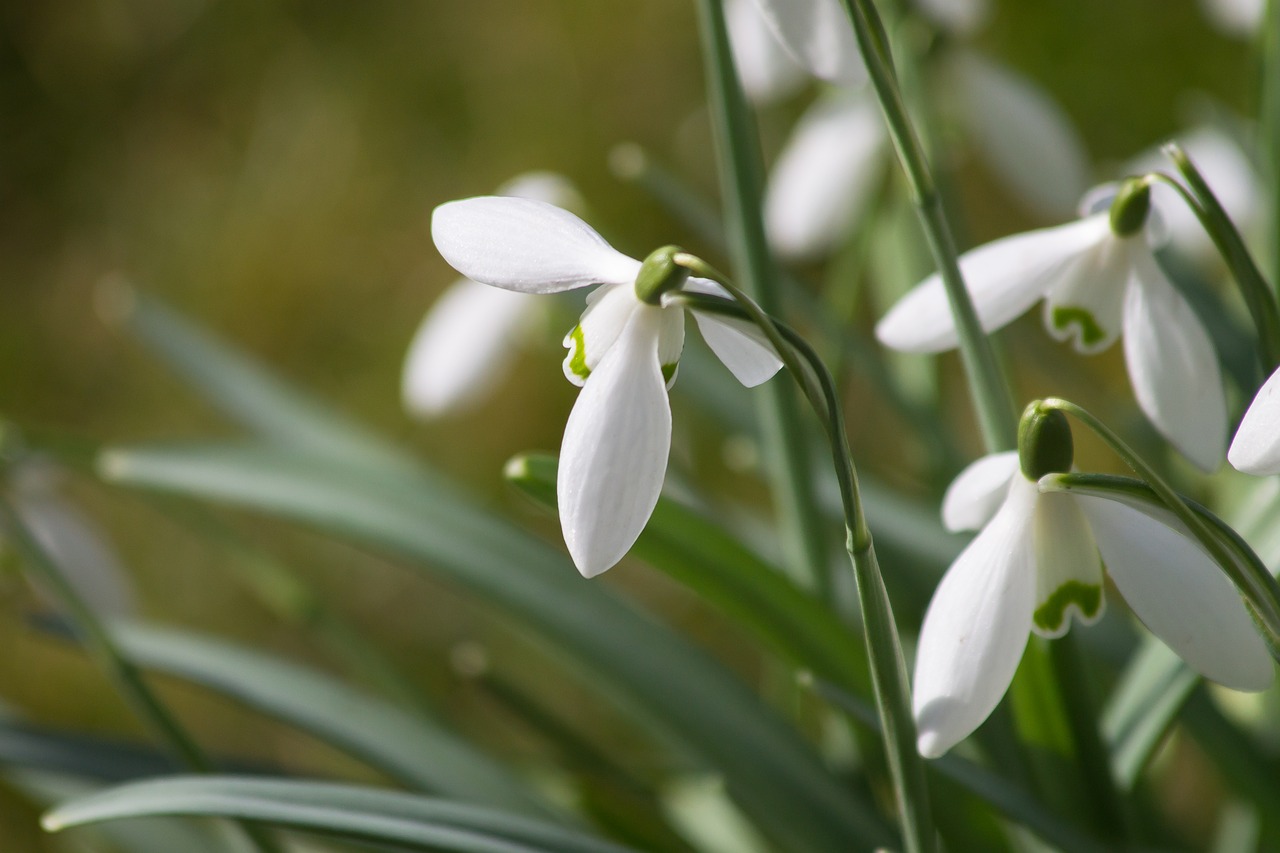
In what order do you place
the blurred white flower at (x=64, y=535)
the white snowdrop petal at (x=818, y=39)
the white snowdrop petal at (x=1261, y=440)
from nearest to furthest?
the white snowdrop petal at (x=1261, y=440), the white snowdrop petal at (x=818, y=39), the blurred white flower at (x=64, y=535)

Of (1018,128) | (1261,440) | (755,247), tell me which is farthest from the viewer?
(1018,128)

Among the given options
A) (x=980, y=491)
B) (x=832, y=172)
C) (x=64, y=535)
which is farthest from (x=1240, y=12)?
(x=64, y=535)

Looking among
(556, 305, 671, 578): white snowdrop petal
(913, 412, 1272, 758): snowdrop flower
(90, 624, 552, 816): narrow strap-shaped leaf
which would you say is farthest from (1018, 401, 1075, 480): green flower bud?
(90, 624, 552, 816): narrow strap-shaped leaf

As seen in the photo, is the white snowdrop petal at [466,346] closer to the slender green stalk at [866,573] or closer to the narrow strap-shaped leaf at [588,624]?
the narrow strap-shaped leaf at [588,624]

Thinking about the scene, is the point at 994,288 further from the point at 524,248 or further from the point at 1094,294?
the point at 524,248

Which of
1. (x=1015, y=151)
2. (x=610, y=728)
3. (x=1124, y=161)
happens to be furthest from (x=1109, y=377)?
(x=1015, y=151)

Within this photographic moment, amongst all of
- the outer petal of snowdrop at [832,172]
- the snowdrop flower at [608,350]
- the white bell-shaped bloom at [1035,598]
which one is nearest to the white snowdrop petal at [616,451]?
the snowdrop flower at [608,350]
